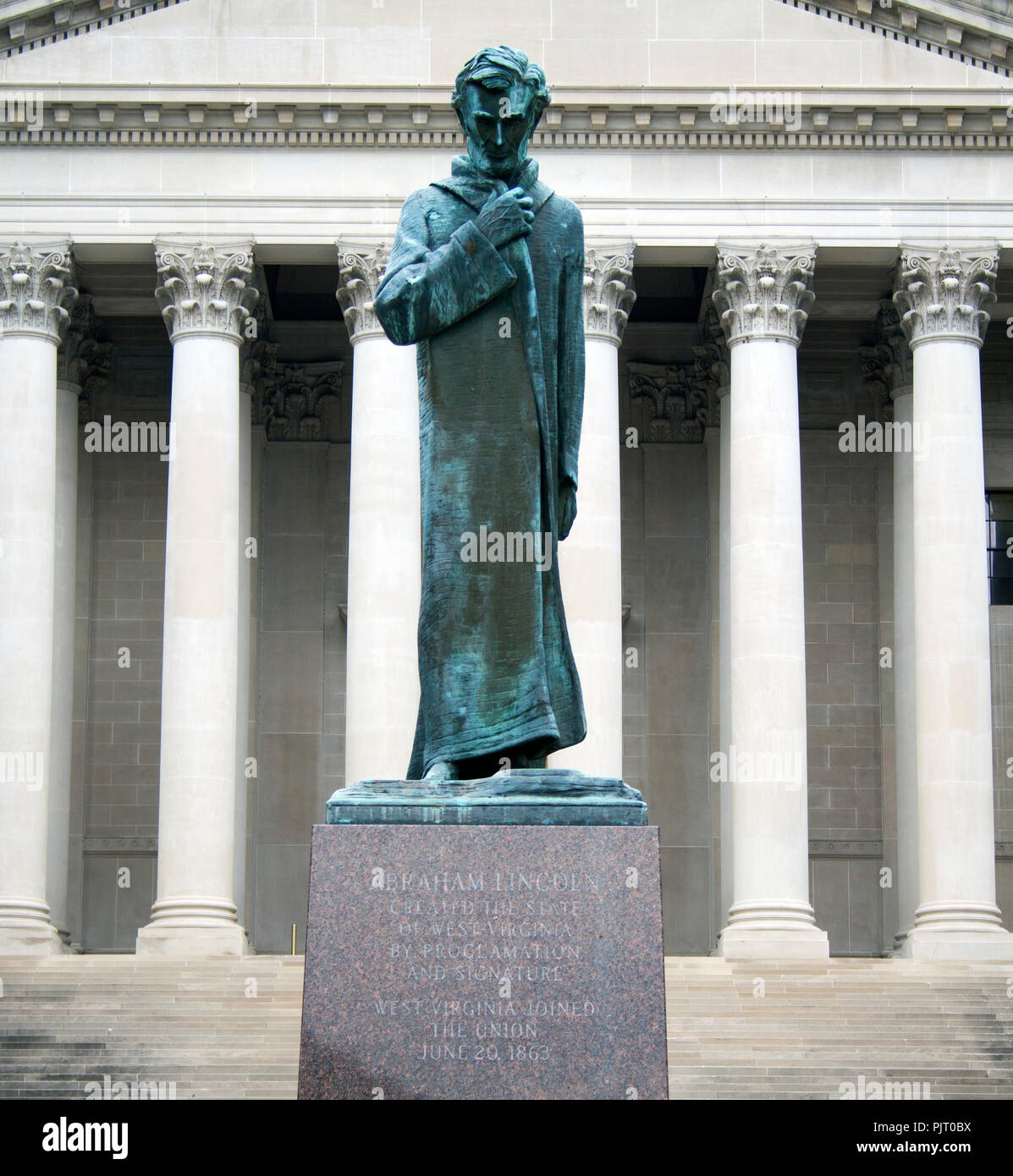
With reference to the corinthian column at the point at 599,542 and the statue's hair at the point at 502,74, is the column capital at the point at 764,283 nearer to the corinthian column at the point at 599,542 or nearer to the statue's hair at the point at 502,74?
the corinthian column at the point at 599,542

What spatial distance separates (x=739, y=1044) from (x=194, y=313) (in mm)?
20240

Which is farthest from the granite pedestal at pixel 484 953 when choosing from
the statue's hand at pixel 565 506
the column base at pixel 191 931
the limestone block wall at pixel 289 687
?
the limestone block wall at pixel 289 687

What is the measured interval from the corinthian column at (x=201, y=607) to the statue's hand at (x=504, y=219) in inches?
1228

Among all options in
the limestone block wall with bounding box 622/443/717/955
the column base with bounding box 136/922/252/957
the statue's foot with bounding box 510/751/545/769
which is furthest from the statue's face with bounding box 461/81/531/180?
the limestone block wall with bounding box 622/443/717/955

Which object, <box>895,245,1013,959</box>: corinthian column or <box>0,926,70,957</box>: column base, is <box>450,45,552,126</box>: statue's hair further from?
<box>895,245,1013,959</box>: corinthian column

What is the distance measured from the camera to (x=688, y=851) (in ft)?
186

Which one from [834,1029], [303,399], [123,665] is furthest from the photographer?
[303,399]

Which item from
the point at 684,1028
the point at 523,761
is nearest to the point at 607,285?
the point at 684,1028

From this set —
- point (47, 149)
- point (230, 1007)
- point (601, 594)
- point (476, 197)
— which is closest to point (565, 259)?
point (476, 197)

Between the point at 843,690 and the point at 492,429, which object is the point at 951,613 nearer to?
the point at 843,690

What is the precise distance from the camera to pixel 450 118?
49719 mm

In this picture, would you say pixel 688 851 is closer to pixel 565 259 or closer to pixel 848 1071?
pixel 848 1071

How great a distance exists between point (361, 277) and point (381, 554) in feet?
18.9

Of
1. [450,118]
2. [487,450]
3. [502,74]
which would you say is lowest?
[487,450]
